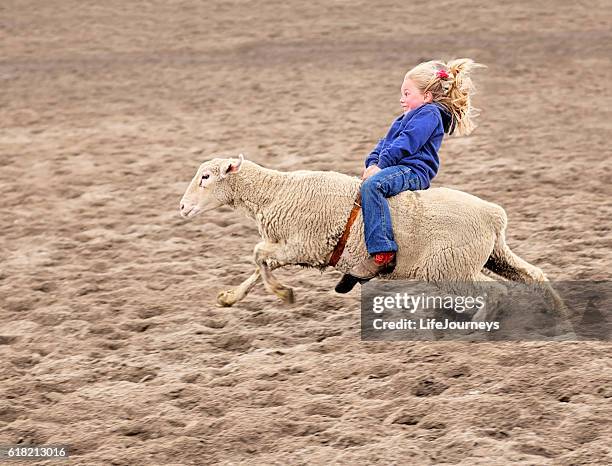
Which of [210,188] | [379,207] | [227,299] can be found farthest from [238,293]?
[379,207]

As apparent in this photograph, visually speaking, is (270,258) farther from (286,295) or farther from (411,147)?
(411,147)

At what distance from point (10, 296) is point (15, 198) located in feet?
7.22

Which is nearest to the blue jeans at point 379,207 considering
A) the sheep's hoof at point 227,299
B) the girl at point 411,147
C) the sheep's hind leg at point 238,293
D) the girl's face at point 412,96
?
the girl at point 411,147

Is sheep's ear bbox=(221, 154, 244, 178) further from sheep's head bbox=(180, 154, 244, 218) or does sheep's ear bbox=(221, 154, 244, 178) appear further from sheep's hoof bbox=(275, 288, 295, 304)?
sheep's hoof bbox=(275, 288, 295, 304)

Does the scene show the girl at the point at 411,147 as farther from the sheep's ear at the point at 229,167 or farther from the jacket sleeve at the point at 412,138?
the sheep's ear at the point at 229,167

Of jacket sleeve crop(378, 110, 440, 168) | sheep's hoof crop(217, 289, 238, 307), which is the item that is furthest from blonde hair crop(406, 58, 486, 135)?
sheep's hoof crop(217, 289, 238, 307)

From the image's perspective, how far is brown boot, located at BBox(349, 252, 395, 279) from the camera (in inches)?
196

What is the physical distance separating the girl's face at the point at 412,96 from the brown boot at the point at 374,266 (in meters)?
0.82

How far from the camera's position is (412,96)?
516cm

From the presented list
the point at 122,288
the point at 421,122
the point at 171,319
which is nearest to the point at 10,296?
the point at 122,288

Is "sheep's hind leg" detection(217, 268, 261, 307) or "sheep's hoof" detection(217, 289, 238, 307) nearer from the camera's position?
"sheep's hind leg" detection(217, 268, 261, 307)

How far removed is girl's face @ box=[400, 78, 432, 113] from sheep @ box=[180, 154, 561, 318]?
48cm

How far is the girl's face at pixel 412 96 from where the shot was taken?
5160mm

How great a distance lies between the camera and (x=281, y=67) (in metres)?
12.5
